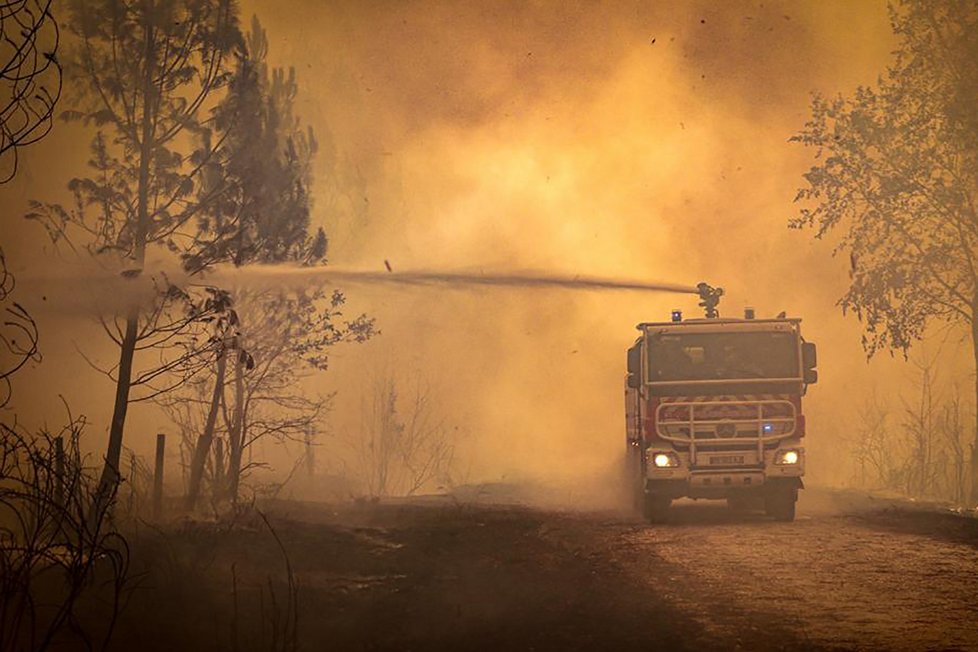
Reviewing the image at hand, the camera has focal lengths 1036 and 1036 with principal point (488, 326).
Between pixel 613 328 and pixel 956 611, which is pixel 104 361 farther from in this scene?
pixel 956 611

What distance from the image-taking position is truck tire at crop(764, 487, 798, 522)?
1659 cm

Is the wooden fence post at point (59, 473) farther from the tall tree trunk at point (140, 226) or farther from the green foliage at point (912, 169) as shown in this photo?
the green foliage at point (912, 169)

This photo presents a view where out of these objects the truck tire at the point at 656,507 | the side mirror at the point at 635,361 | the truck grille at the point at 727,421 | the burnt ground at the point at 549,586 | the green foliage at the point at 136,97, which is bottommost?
the burnt ground at the point at 549,586

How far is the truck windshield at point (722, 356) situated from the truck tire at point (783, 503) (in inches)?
73.4

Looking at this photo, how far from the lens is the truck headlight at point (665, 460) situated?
16.5 m

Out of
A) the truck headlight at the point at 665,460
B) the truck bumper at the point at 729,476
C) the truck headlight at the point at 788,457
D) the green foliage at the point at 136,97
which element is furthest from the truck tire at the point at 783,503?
the green foliage at the point at 136,97

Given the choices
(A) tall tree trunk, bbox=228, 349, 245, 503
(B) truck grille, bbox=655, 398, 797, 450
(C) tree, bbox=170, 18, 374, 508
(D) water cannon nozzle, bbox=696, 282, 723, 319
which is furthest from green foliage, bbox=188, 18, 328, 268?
(D) water cannon nozzle, bbox=696, 282, 723, 319

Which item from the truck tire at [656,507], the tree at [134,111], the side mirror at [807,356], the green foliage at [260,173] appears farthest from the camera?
the truck tire at [656,507]

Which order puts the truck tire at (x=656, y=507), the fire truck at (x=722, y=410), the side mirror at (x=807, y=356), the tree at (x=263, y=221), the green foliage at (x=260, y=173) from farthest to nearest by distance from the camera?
the truck tire at (x=656, y=507), the side mirror at (x=807, y=356), the fire truck at (x=722, y=410), the tree at (x=263, y=221), the green foliage at (x=260, y=173)

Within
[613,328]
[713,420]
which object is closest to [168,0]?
[713,420]

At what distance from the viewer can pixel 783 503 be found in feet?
54.6

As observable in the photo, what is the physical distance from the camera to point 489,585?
11.2 meters

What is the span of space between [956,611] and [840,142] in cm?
1493

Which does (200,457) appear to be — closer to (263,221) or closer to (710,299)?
(263,221)
